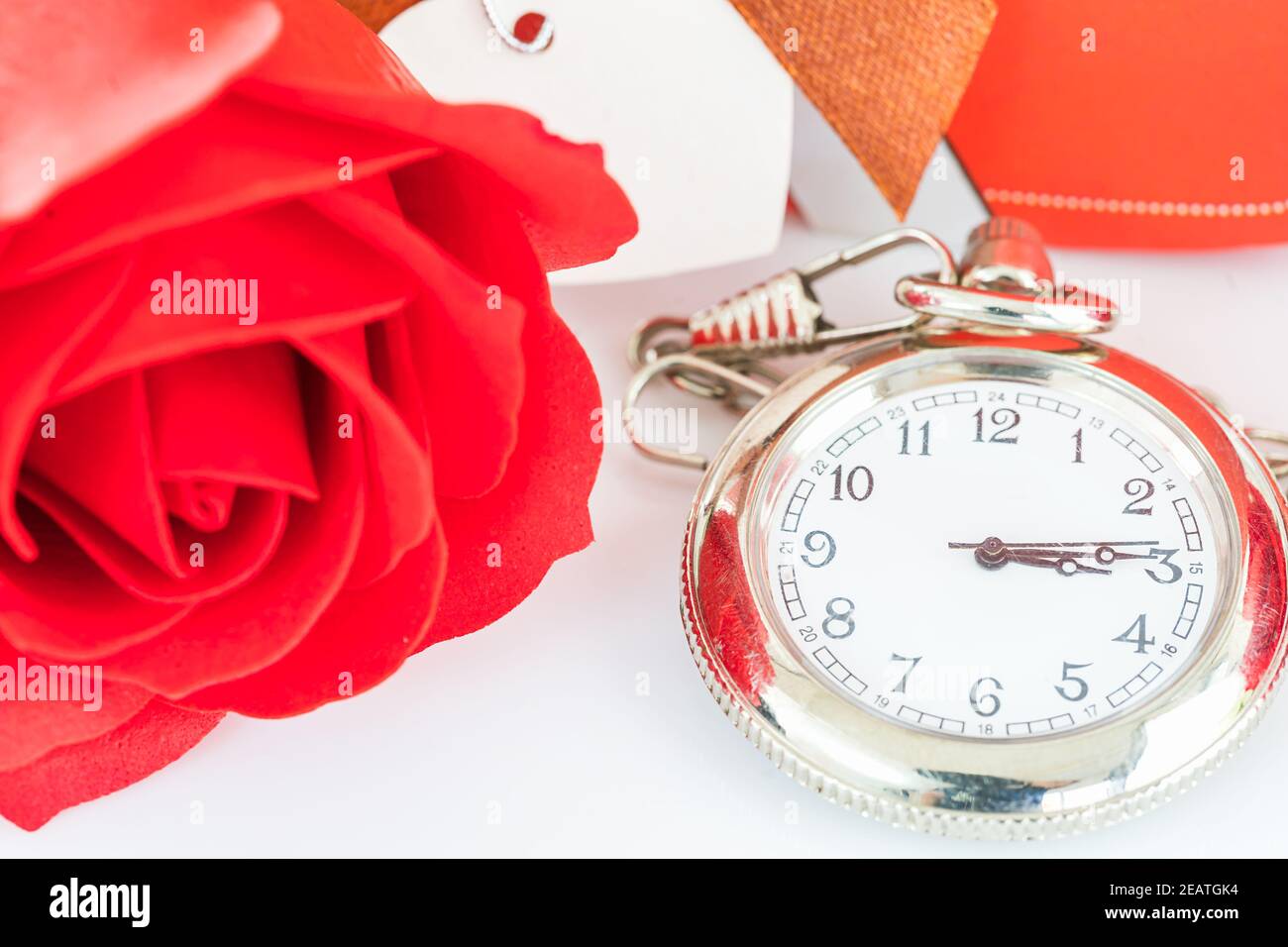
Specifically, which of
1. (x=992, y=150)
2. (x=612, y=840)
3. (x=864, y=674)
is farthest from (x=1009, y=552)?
(x=992, y=150)

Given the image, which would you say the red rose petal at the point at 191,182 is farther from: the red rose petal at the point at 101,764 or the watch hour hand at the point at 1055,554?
the watch hour hand at the point at 1055,554

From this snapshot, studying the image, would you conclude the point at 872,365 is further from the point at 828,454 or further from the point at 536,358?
the point at 536,358

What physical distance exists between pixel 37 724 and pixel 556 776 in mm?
237

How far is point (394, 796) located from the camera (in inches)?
24.1

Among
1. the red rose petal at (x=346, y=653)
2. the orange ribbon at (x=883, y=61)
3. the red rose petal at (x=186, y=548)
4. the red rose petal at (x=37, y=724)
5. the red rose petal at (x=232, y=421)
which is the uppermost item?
the orange ribbon at (x=883, y=61)

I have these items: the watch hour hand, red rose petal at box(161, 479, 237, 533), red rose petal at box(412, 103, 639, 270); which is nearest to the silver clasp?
the watch hour hand

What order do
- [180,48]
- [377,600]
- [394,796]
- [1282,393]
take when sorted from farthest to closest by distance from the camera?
[1282,393]
[394,796]
[377,600]
[180,48]

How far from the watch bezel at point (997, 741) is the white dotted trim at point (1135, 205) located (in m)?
0.24

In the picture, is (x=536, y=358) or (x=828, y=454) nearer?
(x=536, y=358)

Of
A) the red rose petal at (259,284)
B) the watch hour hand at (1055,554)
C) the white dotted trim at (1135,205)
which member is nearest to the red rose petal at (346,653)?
the red rose petal at (259,284)

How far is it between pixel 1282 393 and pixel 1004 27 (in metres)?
0.27

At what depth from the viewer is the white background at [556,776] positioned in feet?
1.94

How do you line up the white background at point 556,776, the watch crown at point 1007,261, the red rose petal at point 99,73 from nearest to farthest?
the red rose petal at point 99,73, the white background at point 556,776, the watch crown at point 1007,261

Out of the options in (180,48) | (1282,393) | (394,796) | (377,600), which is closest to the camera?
(180,48)
